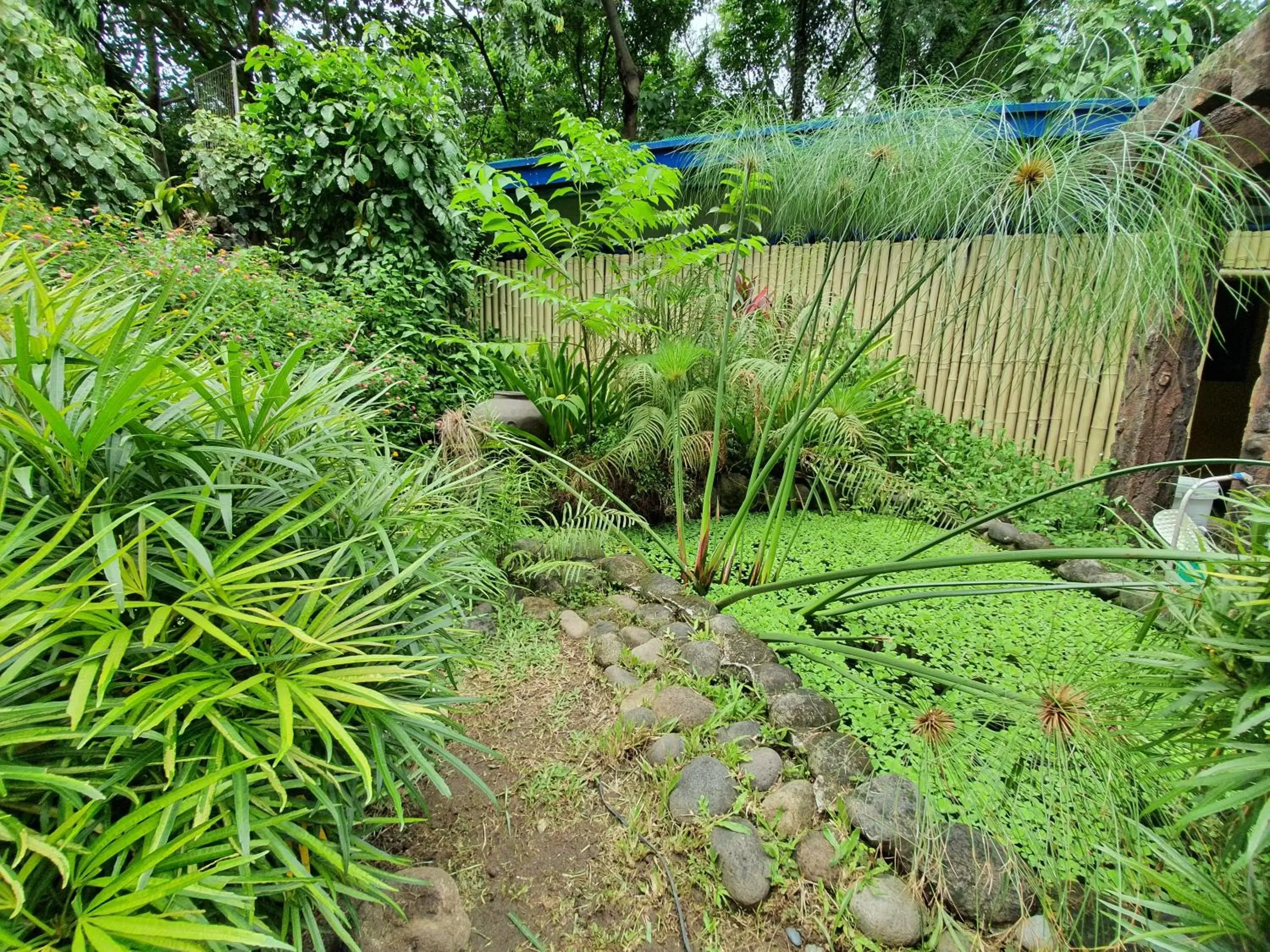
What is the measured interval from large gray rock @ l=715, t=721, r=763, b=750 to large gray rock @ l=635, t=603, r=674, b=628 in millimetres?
606

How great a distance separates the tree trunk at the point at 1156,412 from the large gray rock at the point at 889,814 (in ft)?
8.80

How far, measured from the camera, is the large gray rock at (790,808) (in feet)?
4.68

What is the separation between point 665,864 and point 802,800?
0.40m

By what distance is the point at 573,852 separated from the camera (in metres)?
1.42

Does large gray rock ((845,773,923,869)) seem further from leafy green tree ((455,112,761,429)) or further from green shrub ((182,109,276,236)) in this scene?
green shrub ((182,109,276,236))

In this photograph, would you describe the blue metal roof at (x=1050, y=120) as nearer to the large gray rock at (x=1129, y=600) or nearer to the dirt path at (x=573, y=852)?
the large gray rock at (x=1129, y=600)

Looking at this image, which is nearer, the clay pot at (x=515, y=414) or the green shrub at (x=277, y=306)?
the green shrub at (x=277, y=306)

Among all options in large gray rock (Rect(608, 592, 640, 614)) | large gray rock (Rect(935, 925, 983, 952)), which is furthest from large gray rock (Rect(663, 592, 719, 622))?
large gray rock (Rect(935, 925, 983, 952))

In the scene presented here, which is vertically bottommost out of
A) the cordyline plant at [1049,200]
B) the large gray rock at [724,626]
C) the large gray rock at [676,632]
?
the large gray rock at [676,632]

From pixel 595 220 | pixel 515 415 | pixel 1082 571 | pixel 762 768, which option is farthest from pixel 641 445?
pixel 1082 571

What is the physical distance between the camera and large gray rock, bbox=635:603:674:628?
2.28 m

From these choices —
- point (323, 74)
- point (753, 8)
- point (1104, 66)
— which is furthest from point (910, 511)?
point (753, 8)

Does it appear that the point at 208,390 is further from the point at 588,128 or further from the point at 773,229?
the point at 588,128

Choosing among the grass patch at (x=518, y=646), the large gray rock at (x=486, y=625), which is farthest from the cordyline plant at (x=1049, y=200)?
the large gray rock at (x=486, y=625)
